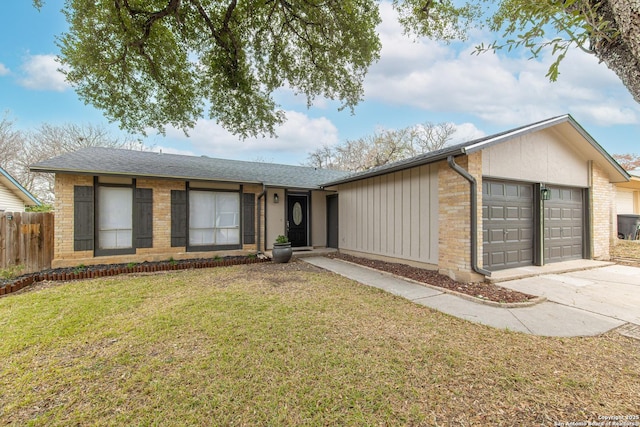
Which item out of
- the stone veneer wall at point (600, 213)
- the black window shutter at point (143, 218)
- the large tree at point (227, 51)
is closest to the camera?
the large tree at point (227, 51)

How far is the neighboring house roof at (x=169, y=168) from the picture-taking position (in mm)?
6977

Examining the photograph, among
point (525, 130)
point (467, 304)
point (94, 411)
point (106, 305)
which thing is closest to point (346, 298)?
point (467, 304)

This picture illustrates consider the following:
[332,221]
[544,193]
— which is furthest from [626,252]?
[332,221]

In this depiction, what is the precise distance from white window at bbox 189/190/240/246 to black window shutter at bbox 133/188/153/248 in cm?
109

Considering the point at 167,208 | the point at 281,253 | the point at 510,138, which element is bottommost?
the point at 281,253

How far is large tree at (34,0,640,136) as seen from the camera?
→ 6.72 m

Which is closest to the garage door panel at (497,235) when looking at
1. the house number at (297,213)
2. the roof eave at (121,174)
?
the house number at (297,213)

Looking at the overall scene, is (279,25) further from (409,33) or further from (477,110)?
(477,110)

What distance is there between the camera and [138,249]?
7711 millimetres

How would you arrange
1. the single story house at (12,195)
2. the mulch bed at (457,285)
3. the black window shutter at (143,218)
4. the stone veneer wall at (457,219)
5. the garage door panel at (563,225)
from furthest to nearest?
the single story house at (12,195), the black window shutter at (143,218), the garage door panel at (563,225), the stone veneer wall at (457,219), the mulch bed at (457,285)

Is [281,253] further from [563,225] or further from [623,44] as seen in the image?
[563,225]

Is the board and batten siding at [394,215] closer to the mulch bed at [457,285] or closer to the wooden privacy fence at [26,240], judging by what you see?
the mulch bed at [457,285]

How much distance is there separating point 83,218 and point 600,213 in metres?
15.4

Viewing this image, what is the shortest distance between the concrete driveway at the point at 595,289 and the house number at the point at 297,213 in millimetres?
6974
